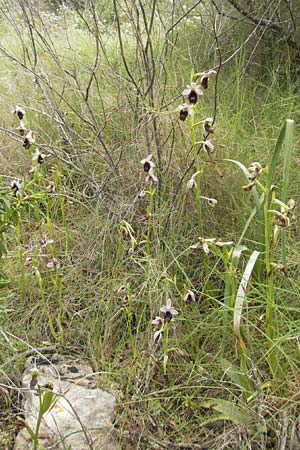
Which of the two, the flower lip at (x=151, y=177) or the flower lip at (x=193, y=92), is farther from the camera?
the flower lip at (x=151, y=177)

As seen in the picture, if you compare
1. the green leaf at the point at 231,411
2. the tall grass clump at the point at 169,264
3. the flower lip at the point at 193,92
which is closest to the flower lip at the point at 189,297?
the tall grass clump at the point at 169,264

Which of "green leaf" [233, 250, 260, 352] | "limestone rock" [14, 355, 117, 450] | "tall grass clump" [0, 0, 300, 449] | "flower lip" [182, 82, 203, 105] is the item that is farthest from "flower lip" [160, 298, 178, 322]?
"flower lip" [182, 82, 203, 105]

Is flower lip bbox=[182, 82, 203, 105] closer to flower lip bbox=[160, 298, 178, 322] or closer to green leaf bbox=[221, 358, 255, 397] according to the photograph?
flower lip bbox=[160, 298, 178, 322]

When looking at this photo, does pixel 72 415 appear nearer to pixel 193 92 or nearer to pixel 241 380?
pixel 241 380

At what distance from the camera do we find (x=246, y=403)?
1.49 meters

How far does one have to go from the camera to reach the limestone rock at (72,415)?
4.81 feet

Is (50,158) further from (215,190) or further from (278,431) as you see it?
(278,431)

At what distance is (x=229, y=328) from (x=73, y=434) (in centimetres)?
54

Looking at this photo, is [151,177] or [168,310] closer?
[168,310]

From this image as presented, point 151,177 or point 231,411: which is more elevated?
point 151,177

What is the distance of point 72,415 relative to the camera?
4.90 ft

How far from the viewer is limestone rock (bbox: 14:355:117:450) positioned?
1466mm

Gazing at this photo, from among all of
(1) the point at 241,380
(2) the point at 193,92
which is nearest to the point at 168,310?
(1) the point at 241,380

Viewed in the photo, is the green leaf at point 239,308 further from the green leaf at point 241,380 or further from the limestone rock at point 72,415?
the limestone rock at point 72,415
